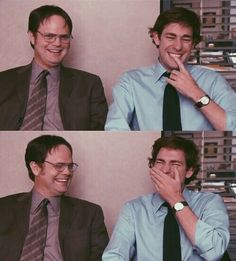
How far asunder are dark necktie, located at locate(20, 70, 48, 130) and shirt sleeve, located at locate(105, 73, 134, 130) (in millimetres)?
383

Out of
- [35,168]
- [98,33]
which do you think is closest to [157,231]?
[35,168]

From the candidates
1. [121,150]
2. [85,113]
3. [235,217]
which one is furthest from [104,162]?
[235,217]

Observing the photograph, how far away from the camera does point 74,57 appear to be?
3.18 metres

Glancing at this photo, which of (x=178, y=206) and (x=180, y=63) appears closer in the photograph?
(x=178, y=206)

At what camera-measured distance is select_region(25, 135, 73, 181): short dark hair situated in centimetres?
266

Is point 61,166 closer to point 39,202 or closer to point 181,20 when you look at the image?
point 39,202

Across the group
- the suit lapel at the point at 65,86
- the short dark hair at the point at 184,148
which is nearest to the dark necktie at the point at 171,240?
the short dark hair at the point at 184,148

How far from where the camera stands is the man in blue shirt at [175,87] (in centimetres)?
249

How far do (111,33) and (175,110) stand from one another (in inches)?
30.3

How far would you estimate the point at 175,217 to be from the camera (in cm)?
239

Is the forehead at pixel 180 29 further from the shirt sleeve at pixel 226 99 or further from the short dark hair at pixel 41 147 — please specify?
the short dark hair at pixel 41 147

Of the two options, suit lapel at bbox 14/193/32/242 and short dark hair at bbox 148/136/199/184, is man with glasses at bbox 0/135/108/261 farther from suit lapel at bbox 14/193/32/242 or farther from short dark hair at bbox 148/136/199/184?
short dark hair at bbox 148/136/199/184

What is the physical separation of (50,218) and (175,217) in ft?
1.88

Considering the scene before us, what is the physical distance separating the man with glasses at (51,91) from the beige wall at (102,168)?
14 cm
